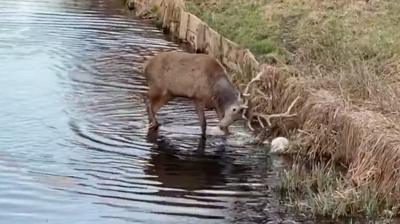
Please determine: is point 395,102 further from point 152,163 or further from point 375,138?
point 152,163

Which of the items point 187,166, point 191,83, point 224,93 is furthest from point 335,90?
point 187,166

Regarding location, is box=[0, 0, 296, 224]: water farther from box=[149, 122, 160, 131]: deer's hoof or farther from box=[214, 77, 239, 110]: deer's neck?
box=[214, 77, 239, 110]: deer's neck

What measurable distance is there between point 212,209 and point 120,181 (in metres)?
1.39

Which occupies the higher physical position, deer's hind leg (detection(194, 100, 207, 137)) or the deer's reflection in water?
deer's hind leg (detection(194, 100, 207, 137))

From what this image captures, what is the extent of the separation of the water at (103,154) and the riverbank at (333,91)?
2.46 feet

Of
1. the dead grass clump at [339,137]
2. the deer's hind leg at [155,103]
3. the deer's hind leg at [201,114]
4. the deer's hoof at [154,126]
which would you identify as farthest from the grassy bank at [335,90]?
the deer's hoof at [154,126]

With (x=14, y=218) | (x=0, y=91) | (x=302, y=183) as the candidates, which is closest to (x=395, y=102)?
(x=302, y=183)

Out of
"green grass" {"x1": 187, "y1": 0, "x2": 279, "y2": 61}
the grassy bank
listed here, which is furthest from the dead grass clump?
"green grass" {"x1": 187, "y1": 0, "x2": 279, "y2": 61}

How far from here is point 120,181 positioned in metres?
11.8

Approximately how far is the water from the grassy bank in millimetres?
738

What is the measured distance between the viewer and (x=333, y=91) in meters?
14.0

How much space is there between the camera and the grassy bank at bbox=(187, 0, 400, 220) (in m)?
11.3

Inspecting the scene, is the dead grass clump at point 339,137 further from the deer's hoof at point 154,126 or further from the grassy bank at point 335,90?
the deer's hoof at point 154,126

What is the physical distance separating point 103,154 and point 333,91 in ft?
11.3
